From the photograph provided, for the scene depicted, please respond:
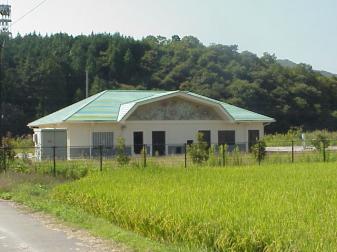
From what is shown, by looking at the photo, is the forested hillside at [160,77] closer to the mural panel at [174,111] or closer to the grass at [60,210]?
the mural panel at [174,111]

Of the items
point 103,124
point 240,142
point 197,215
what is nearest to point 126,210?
point 197,215

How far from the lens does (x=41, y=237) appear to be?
10859 mm

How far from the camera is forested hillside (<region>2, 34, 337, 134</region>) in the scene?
82750 millimetres

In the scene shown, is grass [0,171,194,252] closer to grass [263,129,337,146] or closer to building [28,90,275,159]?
building [28,90,275,159]

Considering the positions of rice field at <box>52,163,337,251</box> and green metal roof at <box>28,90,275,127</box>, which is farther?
green metal roof at <box>28,90,275,127</box>

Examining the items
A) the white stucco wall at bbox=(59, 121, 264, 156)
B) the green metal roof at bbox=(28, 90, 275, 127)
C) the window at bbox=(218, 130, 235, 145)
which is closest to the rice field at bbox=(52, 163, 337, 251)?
the green metal roof at bbox=(28, 90, 275, 127)

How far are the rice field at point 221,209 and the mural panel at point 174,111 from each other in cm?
2792

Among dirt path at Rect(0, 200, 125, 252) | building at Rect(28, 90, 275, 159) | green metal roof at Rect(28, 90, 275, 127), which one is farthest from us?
building at Rect(28, 90, 275, 159)

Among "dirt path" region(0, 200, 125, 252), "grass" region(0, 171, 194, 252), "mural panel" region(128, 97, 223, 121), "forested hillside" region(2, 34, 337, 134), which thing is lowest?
"dirt path" region(0, 200, 125, 252)

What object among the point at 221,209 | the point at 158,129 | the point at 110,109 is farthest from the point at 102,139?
the point at 221,209

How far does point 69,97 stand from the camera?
8981 cm

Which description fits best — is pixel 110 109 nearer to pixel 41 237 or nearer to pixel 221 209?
pixel 41 237

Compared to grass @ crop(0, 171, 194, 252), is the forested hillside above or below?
above

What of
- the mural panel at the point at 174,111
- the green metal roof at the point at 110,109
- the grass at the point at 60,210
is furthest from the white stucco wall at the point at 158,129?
the grass at the point at 60,210
